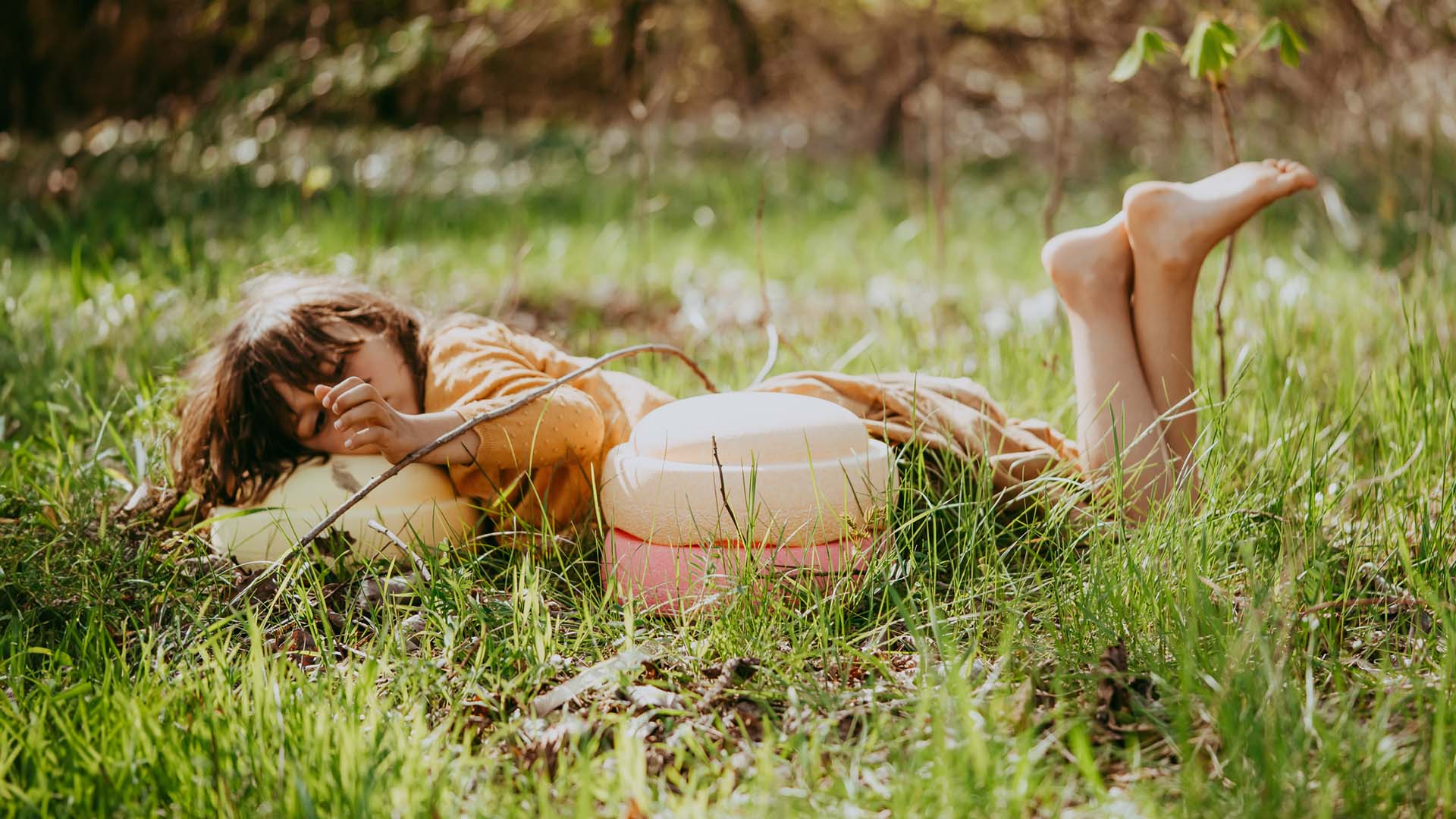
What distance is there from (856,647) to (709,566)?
0.30 meters

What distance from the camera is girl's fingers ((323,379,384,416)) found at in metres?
2.06

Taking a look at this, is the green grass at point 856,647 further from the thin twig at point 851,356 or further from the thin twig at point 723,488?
the thin twig at point 723,488

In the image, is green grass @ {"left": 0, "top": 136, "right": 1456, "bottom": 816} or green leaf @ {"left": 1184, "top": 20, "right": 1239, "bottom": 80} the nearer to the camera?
green grass @ {"left": 0, "top": 136, "right": 1456, "bottom": 816}

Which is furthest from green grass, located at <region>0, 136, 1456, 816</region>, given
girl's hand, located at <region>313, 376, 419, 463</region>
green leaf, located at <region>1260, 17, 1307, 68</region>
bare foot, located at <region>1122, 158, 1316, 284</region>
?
green leaf, located at <region>1260, 17, 1307, 68</region>

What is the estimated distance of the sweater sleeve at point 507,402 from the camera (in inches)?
88.7

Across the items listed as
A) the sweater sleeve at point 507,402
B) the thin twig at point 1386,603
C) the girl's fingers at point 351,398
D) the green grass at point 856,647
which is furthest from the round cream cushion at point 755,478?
the thin twig at point 1386,603

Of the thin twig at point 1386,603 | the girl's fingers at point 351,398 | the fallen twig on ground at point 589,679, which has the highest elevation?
the girl's fingers at point 351,398

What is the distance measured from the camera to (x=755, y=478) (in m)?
2.02

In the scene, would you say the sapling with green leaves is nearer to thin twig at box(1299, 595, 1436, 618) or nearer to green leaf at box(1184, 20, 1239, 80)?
green leaf at box(1184, 20, 1239, 80)

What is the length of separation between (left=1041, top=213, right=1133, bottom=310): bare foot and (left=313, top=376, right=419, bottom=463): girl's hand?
140 centimetres

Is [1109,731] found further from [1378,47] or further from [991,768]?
[1378,47]

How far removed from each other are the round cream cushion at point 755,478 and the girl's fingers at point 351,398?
0.48 m

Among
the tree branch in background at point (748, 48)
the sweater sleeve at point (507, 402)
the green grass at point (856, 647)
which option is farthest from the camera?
the tree branch in background at point (748, 48)

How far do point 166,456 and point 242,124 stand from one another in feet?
10.1
